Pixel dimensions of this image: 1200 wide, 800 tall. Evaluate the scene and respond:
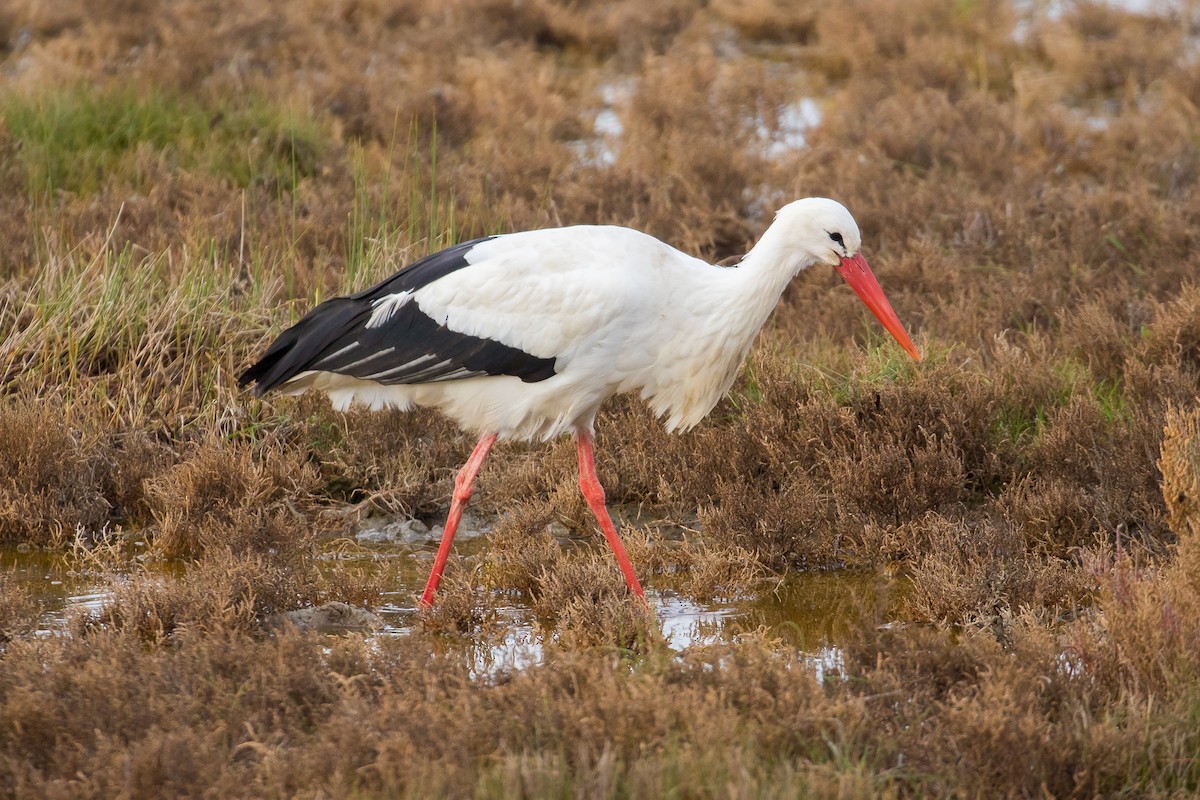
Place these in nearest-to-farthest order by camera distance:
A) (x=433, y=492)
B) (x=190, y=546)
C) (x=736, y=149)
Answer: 1. (x=190, y=546)
2. (x=433, y=492)
3. (x=736, y=149)

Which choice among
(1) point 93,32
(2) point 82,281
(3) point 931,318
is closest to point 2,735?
(2) point 82,281

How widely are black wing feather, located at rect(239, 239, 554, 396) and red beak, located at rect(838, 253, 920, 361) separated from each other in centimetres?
115

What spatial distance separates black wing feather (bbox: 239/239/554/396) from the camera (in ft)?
17.4

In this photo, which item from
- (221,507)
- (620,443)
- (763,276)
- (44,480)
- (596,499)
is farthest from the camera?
(620,443)

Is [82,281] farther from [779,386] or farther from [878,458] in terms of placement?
[878,458]

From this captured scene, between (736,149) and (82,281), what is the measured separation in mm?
4588

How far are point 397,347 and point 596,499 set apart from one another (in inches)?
35.3

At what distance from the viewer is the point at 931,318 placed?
7246 mm

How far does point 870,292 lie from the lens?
530cm

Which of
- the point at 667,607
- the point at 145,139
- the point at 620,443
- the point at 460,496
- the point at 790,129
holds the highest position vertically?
the point at 460,496

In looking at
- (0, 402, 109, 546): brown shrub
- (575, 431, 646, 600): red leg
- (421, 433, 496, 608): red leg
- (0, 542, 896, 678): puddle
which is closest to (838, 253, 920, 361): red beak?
(0, 542, 896, 678): puddle

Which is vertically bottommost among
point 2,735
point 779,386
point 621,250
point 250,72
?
point 250,72

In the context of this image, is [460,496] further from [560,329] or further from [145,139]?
[145,139]

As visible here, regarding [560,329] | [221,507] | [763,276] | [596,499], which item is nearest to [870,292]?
[763,276]
